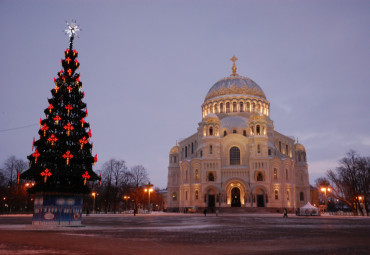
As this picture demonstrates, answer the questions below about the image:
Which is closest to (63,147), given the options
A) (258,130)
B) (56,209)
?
(56,209)

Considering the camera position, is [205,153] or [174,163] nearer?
[205,153]

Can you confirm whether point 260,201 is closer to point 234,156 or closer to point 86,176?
point 234,156

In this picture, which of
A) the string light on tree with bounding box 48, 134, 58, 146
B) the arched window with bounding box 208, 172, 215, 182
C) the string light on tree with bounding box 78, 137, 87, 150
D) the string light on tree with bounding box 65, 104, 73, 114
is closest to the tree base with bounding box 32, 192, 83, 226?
the string light on tree with bounding box 48, 134, 58, 146

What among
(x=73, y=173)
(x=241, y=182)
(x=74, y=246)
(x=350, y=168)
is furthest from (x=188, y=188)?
(x=74, y=246)

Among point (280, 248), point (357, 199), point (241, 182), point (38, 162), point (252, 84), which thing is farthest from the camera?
point (252, 84)

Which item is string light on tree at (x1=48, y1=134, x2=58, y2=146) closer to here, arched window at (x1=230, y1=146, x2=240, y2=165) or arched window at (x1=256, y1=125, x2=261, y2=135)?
arched window at (x1=230, y1=146, x2=240, y2=165)

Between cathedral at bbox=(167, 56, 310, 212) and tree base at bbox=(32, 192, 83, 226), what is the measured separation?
145ft

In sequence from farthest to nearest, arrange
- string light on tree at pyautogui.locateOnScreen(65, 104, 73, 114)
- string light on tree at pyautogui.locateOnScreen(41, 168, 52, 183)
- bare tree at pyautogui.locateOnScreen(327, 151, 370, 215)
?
1. bare tree at pyautogui.locateOnScreen(327, 151, 370, 215)
2. string light on tree at pyautogui.locateOnScreen(65, 104, 73, 114)
3. string light on tree at pyautogui.locateOnScreen(41, 168, 52, 183)

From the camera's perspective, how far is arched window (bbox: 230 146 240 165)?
7031 cm

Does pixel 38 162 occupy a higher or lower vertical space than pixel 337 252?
higher

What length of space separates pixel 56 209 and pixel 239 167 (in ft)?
159

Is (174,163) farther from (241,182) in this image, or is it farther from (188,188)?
(241,182)

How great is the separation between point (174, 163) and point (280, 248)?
74.6 metres

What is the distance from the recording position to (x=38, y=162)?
75.7 feet
